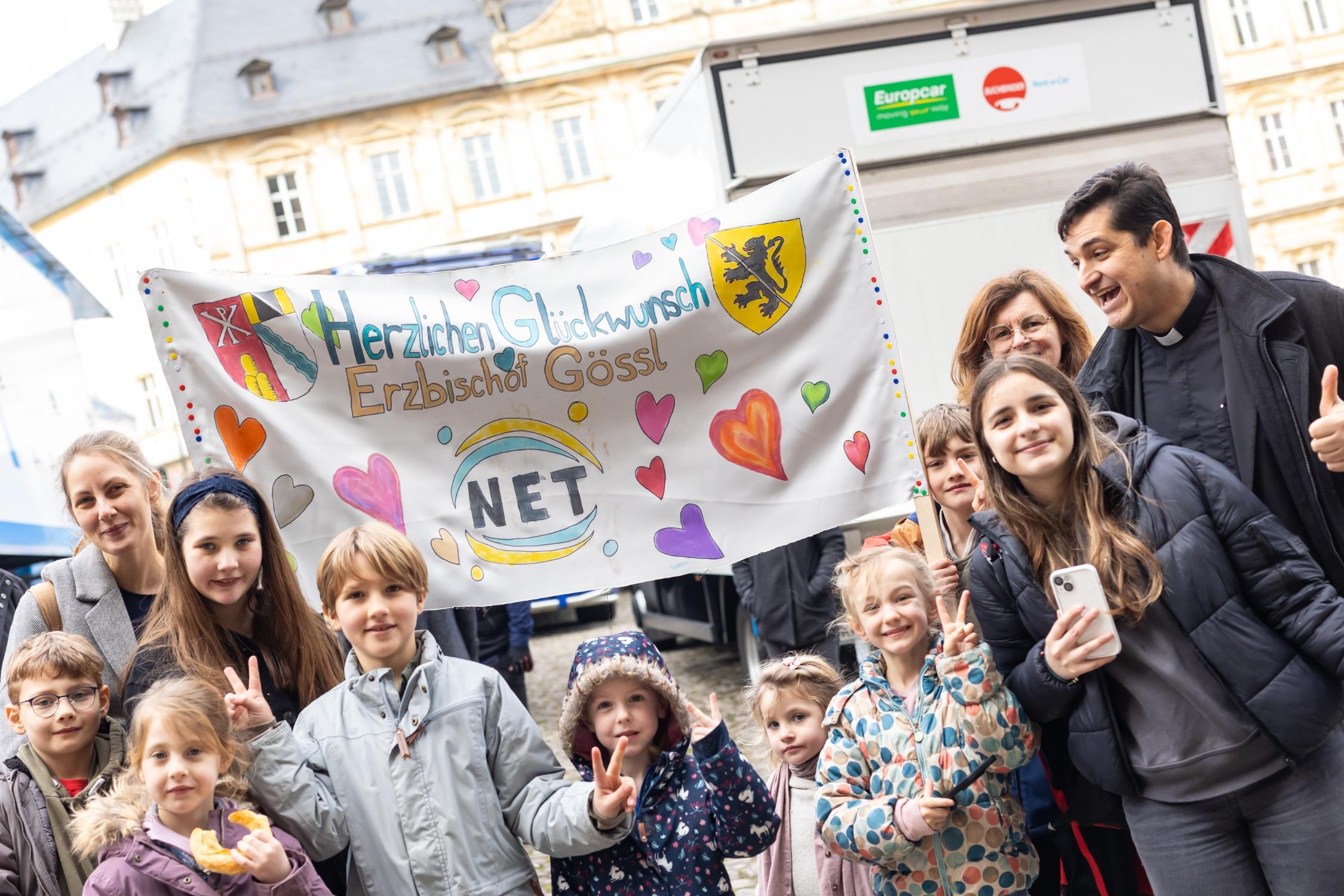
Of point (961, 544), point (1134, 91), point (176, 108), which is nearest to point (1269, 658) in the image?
point (961, 544)

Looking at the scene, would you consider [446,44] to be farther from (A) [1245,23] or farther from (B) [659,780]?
(B) [659,780]

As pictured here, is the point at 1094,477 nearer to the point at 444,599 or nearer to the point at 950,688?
the point at 950,688

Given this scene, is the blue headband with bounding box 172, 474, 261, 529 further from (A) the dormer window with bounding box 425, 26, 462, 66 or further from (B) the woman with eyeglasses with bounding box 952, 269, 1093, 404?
(A) the dormer window with bounding box 425, 26, 462, 66

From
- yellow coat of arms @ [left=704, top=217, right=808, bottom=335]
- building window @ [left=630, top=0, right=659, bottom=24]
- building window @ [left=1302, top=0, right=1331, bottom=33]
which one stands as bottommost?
yellow coat of arms @ [left=704, top=217, right=808, bottom=335]

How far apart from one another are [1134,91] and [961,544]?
3.85m

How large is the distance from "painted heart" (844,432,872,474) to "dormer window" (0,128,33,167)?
5231cm

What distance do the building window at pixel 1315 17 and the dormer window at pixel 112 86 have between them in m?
40.9

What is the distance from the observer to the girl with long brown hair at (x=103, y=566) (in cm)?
344

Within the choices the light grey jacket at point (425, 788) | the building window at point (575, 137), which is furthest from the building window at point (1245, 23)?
the light grey jacket at point (425, 788)

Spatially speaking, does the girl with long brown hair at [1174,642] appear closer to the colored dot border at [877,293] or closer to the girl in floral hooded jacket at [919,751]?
the girl in floral hooded jacket at [919,751]

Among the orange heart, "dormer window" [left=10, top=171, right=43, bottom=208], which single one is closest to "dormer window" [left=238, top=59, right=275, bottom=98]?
"dormer window" [left=10, top=171, right=43, bottom=208]

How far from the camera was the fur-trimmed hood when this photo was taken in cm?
319

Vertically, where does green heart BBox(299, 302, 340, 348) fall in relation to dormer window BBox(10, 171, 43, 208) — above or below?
below

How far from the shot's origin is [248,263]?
38.9 metres
